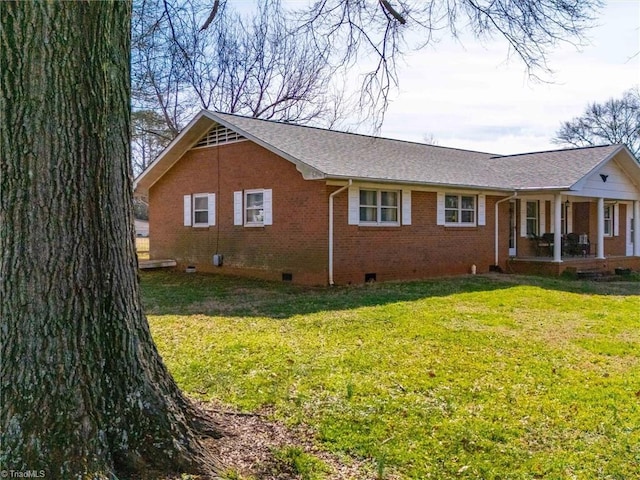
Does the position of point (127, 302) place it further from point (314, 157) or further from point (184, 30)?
point (314, 157)

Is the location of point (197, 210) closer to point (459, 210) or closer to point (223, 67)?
point (223, 67)


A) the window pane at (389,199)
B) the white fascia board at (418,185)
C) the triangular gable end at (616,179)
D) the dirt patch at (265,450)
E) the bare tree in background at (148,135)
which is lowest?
the dirt patch at (265,450)

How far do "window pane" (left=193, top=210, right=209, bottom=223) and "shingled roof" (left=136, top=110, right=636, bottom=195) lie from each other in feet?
7.07

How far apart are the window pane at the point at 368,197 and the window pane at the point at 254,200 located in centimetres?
296

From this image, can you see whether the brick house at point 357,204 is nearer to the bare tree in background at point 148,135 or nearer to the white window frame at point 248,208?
the white window frame at point 248,208

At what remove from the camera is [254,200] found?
50.7 ft

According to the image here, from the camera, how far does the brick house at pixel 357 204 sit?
1373 cm

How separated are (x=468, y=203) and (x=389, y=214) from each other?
3609 millimetres

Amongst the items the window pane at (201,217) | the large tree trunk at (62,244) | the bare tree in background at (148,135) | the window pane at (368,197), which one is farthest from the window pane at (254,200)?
the large tree trunk at (62,244)

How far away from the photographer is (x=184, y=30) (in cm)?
696

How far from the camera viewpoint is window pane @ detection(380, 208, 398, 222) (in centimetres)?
1458

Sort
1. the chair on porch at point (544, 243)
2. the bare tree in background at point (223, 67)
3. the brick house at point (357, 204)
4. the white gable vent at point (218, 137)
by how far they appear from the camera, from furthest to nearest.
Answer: the chair on porch at point (544, 243) → the white gable vent at point (218, 137) → the brick house at point (357, 204) → the bare tree in background at point (223, 67)

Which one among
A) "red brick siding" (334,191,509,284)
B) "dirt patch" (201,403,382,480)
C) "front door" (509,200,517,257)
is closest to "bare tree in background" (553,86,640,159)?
"front door" (509,200,517,257)

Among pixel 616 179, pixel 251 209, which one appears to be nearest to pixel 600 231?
pixel 616 179
